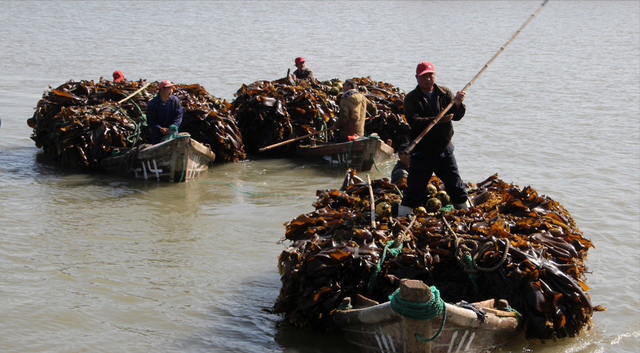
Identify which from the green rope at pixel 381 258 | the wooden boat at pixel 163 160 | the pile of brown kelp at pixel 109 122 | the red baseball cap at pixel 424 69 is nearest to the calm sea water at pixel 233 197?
the wooden boat at pixel 163 160

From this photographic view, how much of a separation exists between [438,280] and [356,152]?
7.63m

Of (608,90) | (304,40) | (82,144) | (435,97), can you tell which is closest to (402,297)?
(435,97)

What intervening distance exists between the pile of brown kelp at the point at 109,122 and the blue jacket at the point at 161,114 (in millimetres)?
746

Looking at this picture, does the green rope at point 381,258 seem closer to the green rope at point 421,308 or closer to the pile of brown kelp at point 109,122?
the green rope at point 421,308

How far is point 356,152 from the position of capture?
14227 millimetres

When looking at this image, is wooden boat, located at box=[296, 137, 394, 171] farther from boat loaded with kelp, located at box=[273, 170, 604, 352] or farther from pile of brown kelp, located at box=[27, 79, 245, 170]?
boat loaded with kelp, located at box=[273, 170, 604, 352]

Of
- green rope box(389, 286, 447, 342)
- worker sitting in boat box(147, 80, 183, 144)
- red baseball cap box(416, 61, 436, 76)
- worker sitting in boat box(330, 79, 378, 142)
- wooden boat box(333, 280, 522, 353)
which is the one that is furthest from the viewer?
worker sitting in boat box(330, 79, 378, 142)

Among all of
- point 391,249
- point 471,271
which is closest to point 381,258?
point 391,249

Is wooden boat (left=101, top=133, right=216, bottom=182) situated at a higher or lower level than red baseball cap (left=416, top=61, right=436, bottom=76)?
lower

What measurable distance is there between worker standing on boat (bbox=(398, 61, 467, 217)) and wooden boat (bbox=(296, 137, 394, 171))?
20.1ft

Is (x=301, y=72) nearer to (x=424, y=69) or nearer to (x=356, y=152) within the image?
(x=356, y=152)

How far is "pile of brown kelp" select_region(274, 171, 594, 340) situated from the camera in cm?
650

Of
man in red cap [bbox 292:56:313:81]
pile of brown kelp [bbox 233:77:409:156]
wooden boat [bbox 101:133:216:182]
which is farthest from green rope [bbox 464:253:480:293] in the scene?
man in red cap [bbox 292:56:313:81]

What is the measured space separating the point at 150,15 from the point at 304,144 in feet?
115
